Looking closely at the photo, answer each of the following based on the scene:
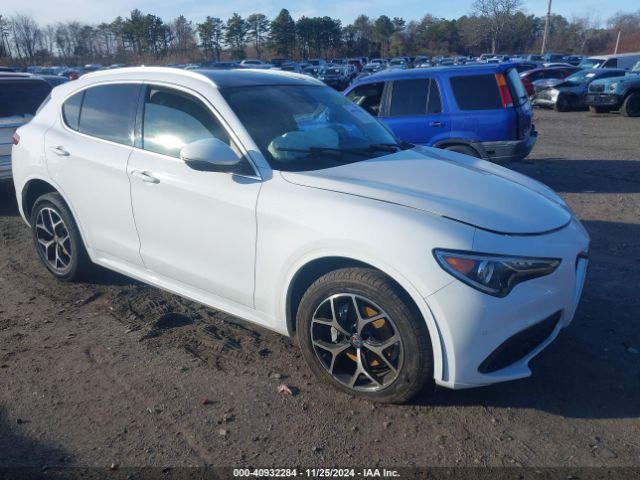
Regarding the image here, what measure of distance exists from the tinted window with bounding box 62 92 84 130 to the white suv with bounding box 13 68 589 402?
0.01 metres

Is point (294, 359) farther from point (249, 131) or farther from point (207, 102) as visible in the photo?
point (207, 102)

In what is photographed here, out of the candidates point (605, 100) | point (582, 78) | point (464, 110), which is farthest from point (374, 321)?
point (582, 78)

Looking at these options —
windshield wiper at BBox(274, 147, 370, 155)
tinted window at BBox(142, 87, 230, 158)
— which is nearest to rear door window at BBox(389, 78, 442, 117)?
windshield wiper at BBox(274, 147, 370, 155)

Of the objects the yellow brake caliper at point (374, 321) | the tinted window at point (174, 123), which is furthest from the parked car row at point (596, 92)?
the yellow brake caliper at point (374, 321)

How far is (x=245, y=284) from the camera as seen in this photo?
11.6ft

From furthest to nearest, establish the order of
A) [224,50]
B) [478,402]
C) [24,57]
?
[224,50] < [24,57] < [478,402]

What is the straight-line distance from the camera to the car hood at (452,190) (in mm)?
3068

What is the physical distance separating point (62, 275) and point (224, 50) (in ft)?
270

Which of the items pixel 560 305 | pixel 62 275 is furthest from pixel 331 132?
pixel 62 275

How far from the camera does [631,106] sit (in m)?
18.9

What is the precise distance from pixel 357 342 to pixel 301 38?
285 feet

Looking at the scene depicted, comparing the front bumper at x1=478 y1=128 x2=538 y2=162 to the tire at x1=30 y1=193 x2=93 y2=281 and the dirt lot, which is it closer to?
the dirt lot

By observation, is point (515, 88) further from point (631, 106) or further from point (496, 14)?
point (496, 14)

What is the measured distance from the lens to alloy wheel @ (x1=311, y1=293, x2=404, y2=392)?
307 cm
